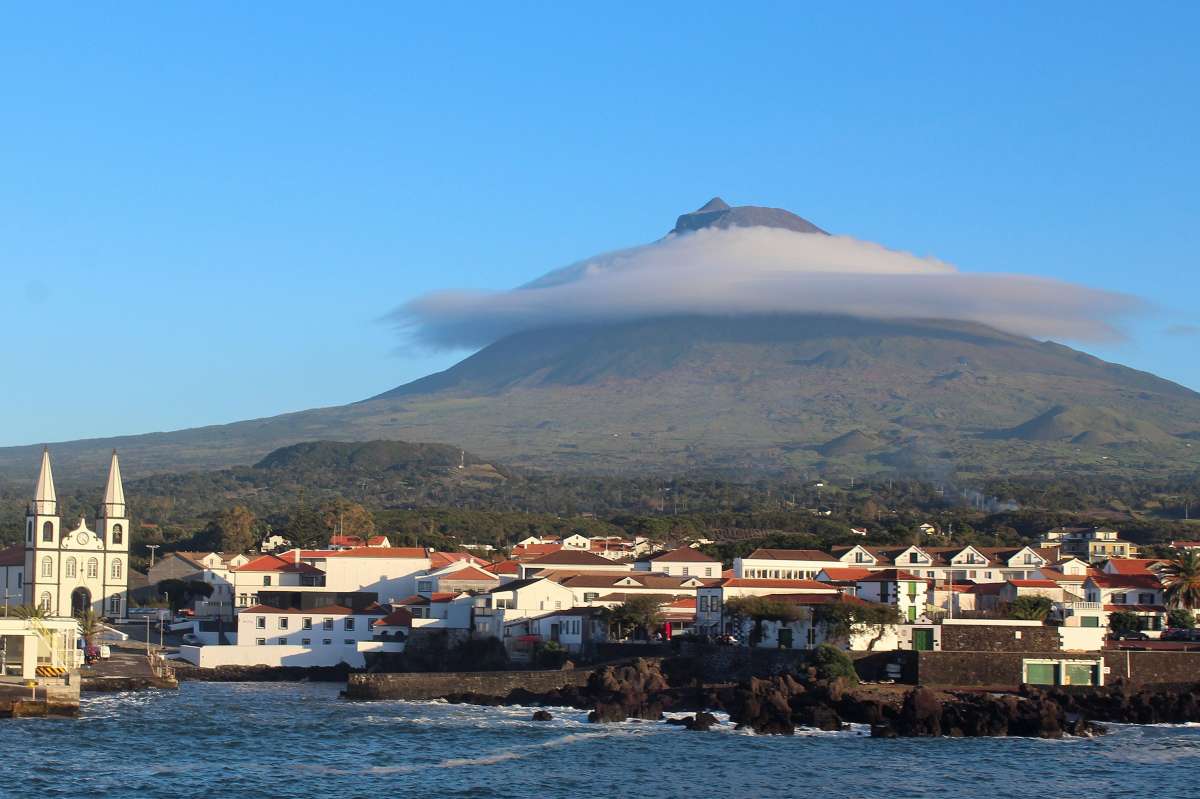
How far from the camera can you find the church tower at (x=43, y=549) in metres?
89.1

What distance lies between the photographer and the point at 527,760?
42.8 meters

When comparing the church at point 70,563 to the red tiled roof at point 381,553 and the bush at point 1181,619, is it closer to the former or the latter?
the red tiled roof at point 381,553

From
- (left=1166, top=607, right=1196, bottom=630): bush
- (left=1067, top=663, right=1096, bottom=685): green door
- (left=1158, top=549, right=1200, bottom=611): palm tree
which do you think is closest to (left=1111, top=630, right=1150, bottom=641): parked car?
(left=1166, top=607, right=1196, bottom=630): bush

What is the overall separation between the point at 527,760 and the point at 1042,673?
17526 millimetres

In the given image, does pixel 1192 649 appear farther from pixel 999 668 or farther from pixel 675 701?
pixel 675 701

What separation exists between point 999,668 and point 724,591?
11499 mm

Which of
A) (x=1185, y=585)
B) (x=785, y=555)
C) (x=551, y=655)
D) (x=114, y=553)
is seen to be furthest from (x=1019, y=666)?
(x=114, y=553)

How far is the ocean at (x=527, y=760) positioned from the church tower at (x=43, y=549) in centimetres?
3866

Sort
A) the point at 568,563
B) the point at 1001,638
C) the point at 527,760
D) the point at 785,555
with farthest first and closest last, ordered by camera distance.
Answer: the point at 568,563 < the point at 785,555 < the point at 1001,638 < the point at 527,760

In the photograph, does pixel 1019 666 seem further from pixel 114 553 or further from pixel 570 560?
pixel 114 553

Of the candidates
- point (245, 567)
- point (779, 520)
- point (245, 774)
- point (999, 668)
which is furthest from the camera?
point (779, 520)

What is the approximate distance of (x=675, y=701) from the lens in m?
53.4

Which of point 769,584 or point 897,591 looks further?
point 769,584

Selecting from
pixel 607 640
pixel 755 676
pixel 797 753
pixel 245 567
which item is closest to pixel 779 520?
pixel 245 567
